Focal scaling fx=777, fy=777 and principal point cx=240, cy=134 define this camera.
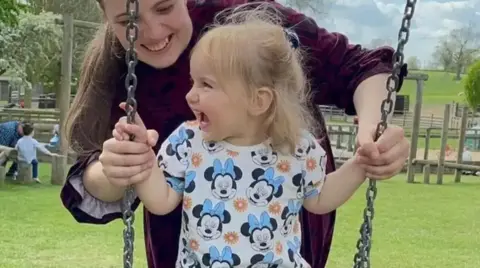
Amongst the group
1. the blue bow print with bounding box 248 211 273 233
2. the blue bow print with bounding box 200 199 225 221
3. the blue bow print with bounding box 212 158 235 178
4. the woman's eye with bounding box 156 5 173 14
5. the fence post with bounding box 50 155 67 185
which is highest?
the woman's eye with bounding box 156 5 173 14

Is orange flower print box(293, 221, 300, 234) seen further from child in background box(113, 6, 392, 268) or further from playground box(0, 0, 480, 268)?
playground box(0, 0, 480, 268)

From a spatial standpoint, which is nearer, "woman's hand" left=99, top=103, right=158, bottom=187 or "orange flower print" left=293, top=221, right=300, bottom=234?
"woman's hand" left=99, top=103, right=158, bottom=187

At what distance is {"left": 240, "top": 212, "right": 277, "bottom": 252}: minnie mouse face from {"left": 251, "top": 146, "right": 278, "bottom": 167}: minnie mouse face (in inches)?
3.6

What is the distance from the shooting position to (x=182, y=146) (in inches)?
52.8

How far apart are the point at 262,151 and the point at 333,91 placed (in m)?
0.36

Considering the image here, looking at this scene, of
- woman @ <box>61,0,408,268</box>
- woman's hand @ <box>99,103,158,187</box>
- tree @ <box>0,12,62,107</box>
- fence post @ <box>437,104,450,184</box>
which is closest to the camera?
woman's hand @ <box>99,103,158,187</box>

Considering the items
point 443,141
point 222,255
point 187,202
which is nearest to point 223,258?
point 222,255

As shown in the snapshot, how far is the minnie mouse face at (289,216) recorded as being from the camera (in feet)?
4.40

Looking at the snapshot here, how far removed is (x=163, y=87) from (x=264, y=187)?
39cm

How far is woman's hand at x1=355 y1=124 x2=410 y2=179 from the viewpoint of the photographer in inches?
52.0

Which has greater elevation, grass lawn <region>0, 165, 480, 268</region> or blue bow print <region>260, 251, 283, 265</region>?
blue bow print <region>260, 251, 283, 265</region>

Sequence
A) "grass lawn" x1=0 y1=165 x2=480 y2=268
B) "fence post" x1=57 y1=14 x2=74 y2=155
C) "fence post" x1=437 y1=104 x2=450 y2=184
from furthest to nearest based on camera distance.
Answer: "fence post" x1=437 y1=104 x2=450 y2=184
"fence post" x1=57 y1=14 x2=74 y2=155
"grass lawn" x1=0 y1=165 x2=480 y2=268

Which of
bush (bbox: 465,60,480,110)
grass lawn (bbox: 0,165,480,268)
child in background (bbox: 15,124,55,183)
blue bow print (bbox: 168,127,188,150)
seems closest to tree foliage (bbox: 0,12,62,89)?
child in background (bbox: 15,124,55,183)

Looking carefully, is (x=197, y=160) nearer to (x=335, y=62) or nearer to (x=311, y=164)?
(x=311, y=164)
